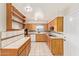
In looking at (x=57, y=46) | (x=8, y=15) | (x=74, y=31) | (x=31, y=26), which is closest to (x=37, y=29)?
(x=31, y=26)

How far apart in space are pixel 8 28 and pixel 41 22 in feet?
30.2

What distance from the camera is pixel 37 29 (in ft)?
43.8

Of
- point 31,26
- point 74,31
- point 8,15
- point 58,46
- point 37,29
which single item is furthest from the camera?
point 37,29

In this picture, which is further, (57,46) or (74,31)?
(57,46)

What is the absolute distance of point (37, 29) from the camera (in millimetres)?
13344

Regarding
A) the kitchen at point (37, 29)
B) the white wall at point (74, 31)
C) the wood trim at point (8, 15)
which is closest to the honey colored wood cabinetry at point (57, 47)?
the kitchen at point (37, 29)

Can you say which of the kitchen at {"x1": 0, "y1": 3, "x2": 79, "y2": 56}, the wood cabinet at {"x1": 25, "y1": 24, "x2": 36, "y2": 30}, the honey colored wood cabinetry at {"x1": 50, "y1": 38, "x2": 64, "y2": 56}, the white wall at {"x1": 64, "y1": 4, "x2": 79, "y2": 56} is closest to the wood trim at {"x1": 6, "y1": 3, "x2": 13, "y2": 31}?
the kitchen at {"x1": 0, "y1": 3, "x2": 79, "y2": 56}

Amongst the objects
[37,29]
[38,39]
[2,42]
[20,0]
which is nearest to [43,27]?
[37,29]

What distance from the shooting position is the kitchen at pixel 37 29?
3.22 meters

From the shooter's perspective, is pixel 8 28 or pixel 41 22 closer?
pixel 8 28

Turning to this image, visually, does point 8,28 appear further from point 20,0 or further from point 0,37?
point 20,0

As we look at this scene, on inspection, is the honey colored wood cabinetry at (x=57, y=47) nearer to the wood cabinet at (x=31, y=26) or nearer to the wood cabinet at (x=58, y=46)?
the wood cabinet at (x=58, y=46)

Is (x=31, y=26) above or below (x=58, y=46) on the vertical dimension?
above

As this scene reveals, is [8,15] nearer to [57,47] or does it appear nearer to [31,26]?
[57,47]
